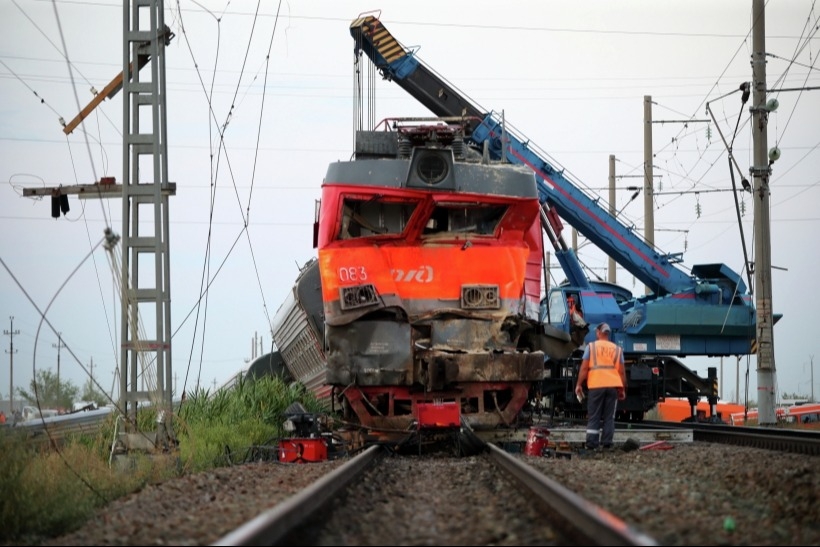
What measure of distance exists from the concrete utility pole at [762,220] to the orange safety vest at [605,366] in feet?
31.1

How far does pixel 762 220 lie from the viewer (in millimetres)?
22797

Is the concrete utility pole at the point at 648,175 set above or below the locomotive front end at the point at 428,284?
above

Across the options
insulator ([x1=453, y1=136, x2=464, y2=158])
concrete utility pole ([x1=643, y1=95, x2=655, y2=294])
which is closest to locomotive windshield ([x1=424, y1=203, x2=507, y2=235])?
insulator ([x1=453, y1=136, x2=464, y2=158])

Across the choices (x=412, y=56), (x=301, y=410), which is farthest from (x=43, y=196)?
(x=412, y=56)

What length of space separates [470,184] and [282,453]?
3.85 metres

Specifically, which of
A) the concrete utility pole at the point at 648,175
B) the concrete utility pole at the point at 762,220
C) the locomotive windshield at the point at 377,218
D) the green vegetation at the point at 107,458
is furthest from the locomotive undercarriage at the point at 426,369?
the concrete utility pole at the point at 648,175

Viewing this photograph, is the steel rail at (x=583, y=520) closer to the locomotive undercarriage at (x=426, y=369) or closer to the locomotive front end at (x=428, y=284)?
the locomotive undercarriage at (x=426, y=369)

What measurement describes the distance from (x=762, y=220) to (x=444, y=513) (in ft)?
58.1

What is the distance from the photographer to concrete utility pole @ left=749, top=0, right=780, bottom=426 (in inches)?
854

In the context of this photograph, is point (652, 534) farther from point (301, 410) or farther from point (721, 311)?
point (721, 311)

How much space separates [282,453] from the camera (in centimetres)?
1249

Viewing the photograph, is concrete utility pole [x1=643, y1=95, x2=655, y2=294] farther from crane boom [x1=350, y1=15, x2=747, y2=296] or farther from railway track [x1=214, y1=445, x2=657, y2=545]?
railway track [x1=214, y1=445, x2=657, y2=545]

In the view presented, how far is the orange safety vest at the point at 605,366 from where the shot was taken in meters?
13.0

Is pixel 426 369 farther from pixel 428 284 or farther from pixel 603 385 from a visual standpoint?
pixel 603 385
